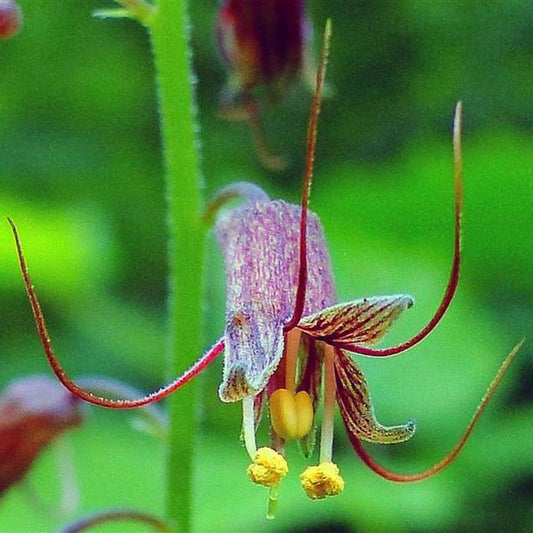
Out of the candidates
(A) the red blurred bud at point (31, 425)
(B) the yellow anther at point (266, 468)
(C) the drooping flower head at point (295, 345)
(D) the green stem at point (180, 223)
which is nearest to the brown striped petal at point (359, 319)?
(C) the drooping flower head at point (295, 345)

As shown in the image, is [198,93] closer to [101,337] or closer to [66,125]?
[66,125]

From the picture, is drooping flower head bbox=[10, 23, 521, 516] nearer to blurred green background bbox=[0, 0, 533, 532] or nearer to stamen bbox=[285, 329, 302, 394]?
stamen bbox=[285, 329, 302, 394]

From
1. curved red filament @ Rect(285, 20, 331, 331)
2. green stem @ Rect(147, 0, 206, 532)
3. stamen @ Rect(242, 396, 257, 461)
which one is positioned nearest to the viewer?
curved red filament @ Rect(285, 20, 331, 331)

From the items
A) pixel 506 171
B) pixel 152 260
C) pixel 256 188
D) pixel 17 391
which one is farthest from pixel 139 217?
pixel 256 188

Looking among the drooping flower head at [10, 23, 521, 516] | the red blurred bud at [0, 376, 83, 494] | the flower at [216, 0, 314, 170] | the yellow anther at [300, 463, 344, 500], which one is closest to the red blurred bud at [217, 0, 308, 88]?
the flower at [216, 0, 314, 170]

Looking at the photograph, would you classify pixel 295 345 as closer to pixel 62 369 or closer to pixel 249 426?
pixel 249 426

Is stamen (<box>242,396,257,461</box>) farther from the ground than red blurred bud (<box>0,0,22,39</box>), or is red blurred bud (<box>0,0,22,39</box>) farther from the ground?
red blurred bud (<box>0,0,22,39</box>)

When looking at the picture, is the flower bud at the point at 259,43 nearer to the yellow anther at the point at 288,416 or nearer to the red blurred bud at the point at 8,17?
the red blurred bud at the point at 8,17
